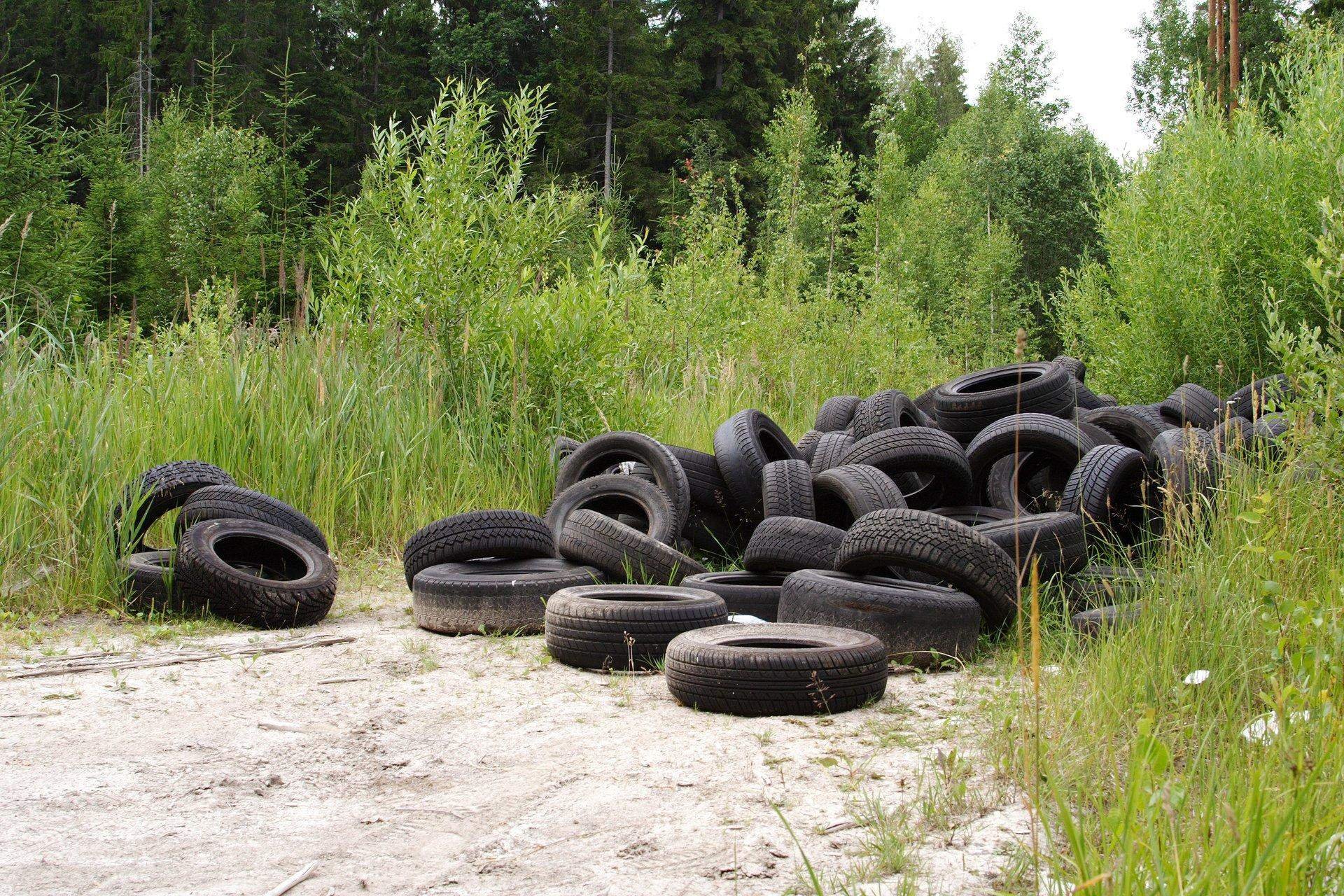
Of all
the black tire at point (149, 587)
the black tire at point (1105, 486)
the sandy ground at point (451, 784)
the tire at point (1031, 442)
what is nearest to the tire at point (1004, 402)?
the tire at point (1031, 442)

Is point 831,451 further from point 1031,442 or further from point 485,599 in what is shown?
point 485,599

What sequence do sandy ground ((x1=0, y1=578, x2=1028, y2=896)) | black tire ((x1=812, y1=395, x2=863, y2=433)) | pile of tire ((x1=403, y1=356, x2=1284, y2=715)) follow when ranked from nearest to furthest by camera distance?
1. sandy ground ((x1=0, y1=578, x2=1028, y2=896))
2. pile of tire ((x1=403, y1=356, x2=1284, y2=715))
3. black tire ((x1=812, y1=395, x2=863, y2=433))

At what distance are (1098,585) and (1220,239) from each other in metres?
6.50

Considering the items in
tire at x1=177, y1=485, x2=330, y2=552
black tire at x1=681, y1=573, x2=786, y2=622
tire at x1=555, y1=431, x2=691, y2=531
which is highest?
tire at x1=555, y1=431, x2=691, y2=531

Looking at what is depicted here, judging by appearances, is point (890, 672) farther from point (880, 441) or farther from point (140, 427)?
point (140, 427)

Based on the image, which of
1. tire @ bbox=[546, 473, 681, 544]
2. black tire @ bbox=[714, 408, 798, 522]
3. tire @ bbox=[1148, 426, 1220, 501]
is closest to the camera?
tire @ bbox=[1148, 426, 1220, 501]

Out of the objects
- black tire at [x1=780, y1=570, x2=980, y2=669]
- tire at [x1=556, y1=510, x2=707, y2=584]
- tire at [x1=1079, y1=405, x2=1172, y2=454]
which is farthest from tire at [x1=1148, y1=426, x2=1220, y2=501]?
tire at [x1=556, y1=510, x2=707, y2=584]

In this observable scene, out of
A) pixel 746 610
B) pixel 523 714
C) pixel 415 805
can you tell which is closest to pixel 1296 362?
pixel 746 610

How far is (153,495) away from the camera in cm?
544

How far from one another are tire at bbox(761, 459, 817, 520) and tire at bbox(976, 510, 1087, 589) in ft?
3.32

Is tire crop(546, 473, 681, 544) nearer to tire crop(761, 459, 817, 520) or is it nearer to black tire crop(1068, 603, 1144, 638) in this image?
tire crop(761, 459, 817, 520)

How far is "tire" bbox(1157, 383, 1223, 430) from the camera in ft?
24.6

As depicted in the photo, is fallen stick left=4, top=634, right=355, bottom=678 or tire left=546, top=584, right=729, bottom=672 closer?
fallen stick left=4, top=634, right=355, bottom=678

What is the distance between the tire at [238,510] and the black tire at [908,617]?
119 inches
